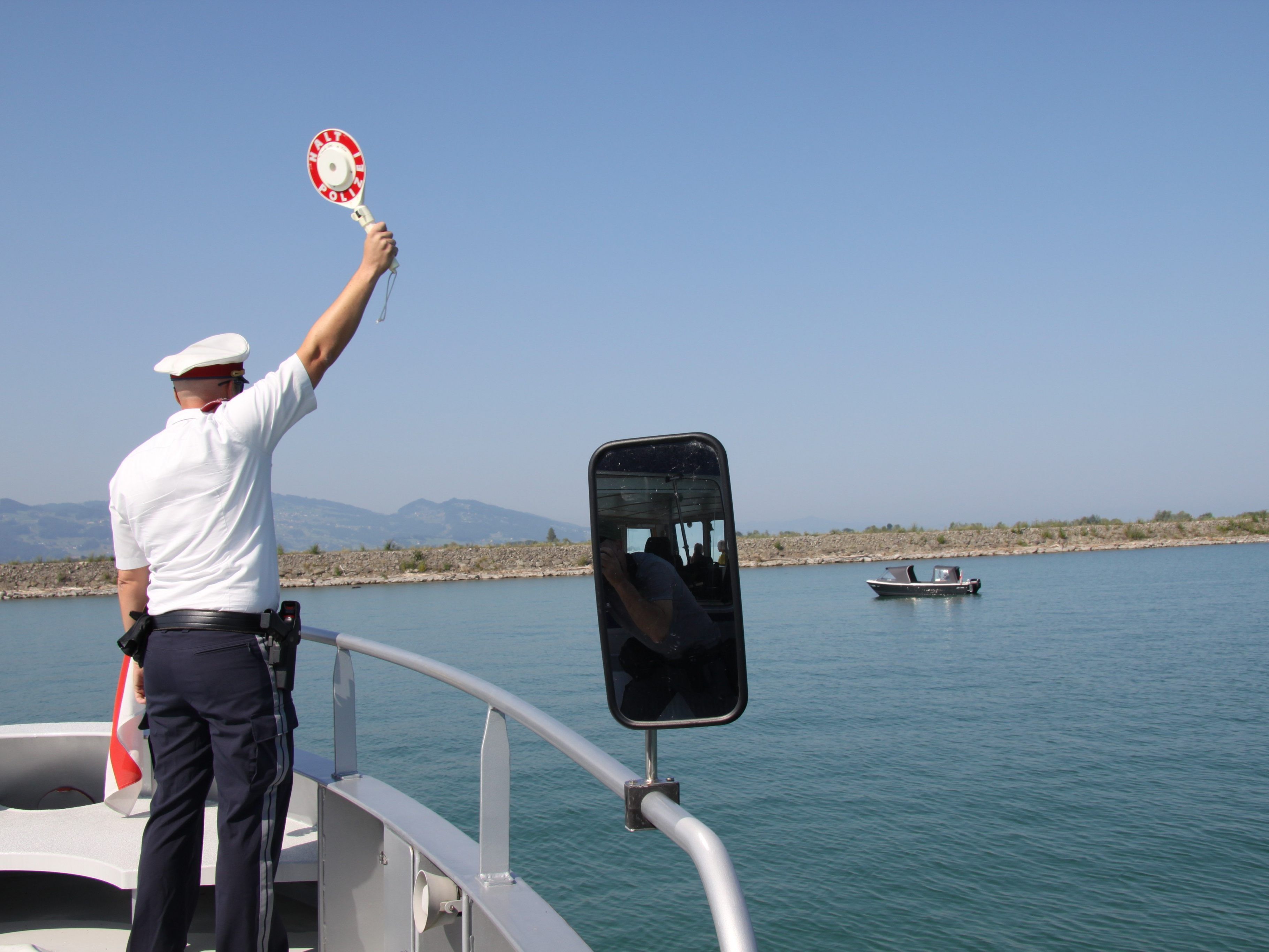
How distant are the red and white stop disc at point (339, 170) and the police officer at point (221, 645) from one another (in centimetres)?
33

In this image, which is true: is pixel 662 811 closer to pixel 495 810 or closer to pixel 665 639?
pixel 665 639

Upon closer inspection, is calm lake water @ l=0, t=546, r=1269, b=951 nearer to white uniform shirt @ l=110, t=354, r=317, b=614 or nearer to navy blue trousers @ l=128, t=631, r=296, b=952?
navy blue trousers @ l=128, t=631, r=296, b=952

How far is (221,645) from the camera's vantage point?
2.10 metres

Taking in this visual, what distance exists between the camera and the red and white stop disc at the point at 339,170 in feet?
8.08

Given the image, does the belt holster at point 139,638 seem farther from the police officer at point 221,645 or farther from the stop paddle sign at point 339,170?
the stop paddle sign at point 339,170

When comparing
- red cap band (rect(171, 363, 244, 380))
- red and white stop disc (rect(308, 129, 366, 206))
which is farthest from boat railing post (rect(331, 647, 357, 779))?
red and white stop disc (rect(308, 129, 366, 206))

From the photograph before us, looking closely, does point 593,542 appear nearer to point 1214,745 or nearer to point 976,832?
point 976,832

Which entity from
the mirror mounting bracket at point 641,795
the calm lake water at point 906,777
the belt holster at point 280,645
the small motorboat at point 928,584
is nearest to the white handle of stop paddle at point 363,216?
the belt holster at point 280,645

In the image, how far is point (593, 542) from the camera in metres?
1.29

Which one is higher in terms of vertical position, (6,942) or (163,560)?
(163,560)

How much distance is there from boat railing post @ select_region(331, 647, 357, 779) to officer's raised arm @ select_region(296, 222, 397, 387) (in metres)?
0.87

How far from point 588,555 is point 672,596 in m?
61.0

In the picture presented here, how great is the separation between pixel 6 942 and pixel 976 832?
8673 mm

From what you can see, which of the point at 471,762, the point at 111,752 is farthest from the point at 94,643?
the point at 111,752
